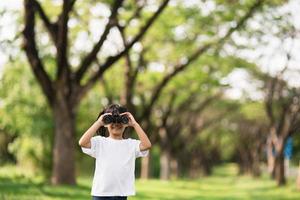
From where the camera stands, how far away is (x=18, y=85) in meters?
34.3

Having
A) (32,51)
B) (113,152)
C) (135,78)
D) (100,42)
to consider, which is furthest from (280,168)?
(113,152)

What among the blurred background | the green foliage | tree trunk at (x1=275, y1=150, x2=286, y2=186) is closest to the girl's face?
the blurred background

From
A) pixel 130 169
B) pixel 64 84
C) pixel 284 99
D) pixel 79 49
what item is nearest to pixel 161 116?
pixel 284 99

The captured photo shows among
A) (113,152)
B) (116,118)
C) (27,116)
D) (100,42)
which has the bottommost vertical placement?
(113,152)

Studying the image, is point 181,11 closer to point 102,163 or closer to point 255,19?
point 255,19

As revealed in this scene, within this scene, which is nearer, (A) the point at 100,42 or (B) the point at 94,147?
(B) the point at 94,147

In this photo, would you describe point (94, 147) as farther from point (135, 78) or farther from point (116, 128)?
point (135, 78)

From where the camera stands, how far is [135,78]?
27.6 metres

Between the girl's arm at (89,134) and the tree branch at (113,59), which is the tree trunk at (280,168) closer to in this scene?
the tree branch at (113,59)

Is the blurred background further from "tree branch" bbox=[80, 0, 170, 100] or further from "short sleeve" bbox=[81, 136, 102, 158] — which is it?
"short sleeve" bbox=[81, 136, 102, 158]

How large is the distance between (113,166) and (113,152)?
0.13m

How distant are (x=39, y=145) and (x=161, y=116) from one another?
9585 mm

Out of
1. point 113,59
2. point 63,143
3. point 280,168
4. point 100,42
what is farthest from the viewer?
point 280,168

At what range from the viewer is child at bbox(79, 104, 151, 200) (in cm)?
595
